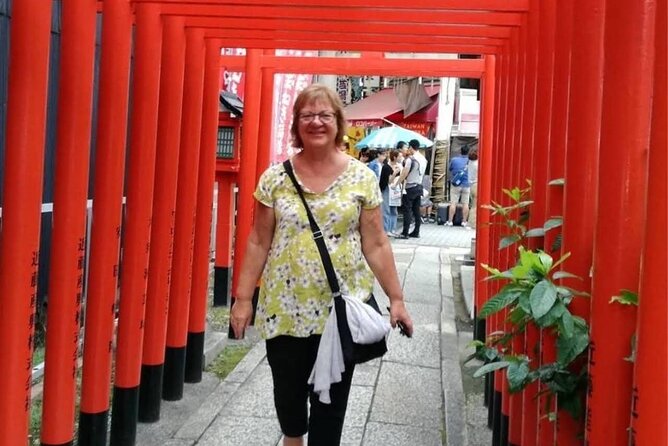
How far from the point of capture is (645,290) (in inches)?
65.6

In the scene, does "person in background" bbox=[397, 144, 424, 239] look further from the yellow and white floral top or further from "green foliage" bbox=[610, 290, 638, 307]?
"green foliage" bbox=[610, 290, 638, 307]

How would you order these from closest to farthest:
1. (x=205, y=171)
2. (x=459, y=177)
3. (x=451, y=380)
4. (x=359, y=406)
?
(x=359, y=406)
(x=205, y=171)
(x=451, y=380)
(x=459, y=177)

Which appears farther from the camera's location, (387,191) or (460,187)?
(460,187)

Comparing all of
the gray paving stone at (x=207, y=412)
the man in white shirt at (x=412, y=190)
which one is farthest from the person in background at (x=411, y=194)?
the gray paving stone at (x=207, y=412)

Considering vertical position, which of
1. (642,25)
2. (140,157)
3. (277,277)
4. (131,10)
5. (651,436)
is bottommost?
(651,436)

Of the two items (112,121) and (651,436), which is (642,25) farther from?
(112,121)

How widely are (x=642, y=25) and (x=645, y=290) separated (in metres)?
0.77

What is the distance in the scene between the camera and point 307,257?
3.00 metres

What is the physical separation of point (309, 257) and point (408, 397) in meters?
2.37

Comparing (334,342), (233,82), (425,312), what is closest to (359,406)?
(334,342)

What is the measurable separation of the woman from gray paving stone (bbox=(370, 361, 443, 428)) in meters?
1.51

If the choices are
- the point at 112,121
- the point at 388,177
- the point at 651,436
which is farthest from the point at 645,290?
the point at 388,177

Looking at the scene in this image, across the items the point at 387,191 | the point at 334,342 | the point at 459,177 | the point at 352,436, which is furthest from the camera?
the point at 459,177

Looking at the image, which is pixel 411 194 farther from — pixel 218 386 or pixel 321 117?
pixel 321 117
